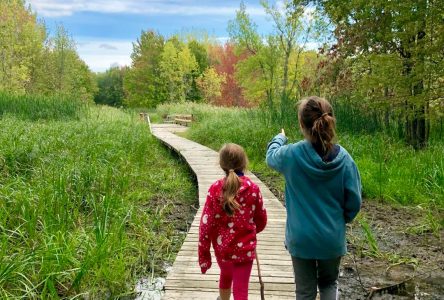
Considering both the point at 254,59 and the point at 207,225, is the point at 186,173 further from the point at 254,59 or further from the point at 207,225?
the point at 254,59

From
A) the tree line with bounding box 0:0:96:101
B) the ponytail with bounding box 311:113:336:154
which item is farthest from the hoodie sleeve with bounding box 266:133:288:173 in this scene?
the tree line with bounding box 0:0:96:101

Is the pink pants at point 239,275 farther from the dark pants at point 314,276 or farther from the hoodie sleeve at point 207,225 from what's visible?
A: the dark pants at point 314,276

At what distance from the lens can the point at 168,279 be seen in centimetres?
343

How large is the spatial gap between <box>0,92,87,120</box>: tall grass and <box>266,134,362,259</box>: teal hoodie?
1360 centimetres

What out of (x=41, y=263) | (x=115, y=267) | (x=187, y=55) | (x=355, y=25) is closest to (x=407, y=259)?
(x=115, y=267)

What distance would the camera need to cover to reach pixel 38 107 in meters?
15.0

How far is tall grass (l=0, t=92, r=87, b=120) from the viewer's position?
48.2 feet

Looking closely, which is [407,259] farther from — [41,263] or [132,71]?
[132,71]

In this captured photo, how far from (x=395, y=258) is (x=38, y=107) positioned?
1353 centimetres

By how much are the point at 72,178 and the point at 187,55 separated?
37185 millimetres

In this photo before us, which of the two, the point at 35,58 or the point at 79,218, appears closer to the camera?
the point at 79,218

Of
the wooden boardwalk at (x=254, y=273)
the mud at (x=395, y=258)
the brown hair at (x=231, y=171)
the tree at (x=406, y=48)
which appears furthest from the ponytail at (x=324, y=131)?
the tree at (x=406, y=48)

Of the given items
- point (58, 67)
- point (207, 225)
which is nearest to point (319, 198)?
point (207, 225)

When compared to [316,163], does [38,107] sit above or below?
above
